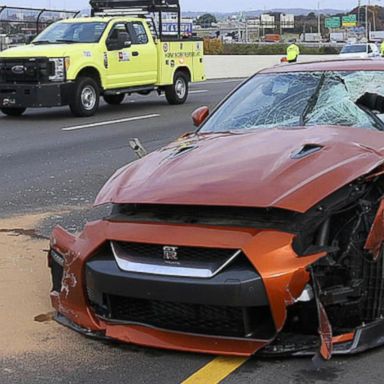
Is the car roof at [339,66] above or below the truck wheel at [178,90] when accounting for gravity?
above

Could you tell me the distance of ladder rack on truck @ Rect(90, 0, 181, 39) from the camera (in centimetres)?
1992

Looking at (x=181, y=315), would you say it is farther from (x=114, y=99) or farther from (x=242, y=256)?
(x=114, y=99)

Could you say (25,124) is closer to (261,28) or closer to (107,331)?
(107,331)

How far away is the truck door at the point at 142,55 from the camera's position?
18328mm

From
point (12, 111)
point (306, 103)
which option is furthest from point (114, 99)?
point (306, 103)

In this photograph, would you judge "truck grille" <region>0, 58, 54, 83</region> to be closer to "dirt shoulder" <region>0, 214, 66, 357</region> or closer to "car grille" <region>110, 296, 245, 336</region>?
"dirt shoulder" <region>0, 214, 66, 357</region>

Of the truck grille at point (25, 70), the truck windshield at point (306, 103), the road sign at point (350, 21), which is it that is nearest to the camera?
the truck windshield at point (306, 103)

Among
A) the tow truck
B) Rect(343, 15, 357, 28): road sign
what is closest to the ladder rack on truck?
the tow truck

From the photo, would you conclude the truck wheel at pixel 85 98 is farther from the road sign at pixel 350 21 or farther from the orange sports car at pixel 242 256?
the road sign at pixel 350 21

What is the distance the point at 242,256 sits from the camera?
3932 millimetres

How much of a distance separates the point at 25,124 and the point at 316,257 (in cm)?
1283

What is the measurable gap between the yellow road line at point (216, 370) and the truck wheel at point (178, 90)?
15992 mm

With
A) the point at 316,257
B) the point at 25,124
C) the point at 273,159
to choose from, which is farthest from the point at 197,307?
the point at 25,124

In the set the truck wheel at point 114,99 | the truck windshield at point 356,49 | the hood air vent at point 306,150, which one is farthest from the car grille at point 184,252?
the truck windshield at point 356,49
